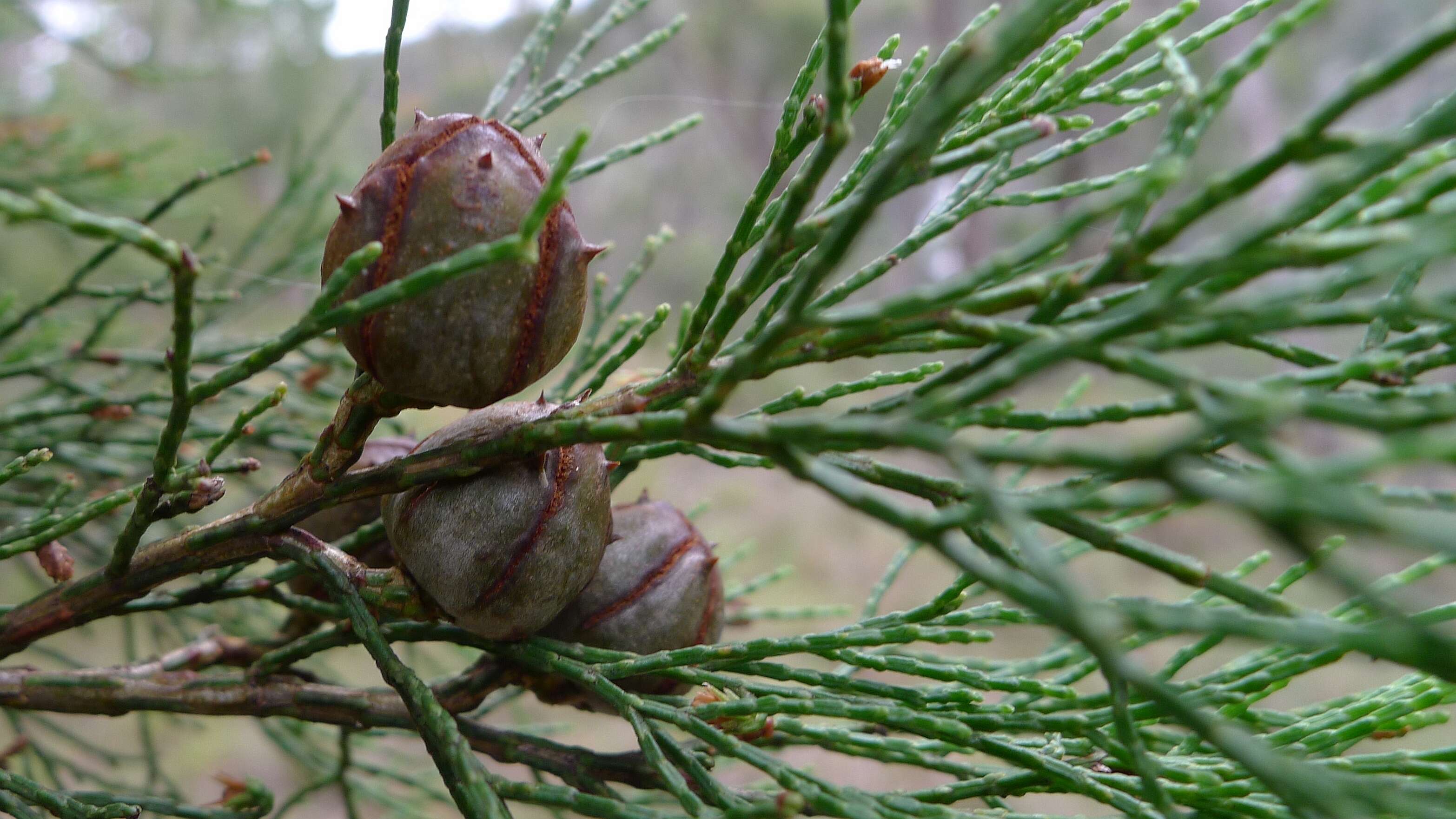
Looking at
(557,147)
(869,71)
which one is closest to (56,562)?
(869,71)

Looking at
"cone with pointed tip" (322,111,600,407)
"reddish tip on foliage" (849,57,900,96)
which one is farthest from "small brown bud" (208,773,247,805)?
"reddish tip on foliage" (849,57,900,96)

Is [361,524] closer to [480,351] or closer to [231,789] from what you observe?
[231,789]

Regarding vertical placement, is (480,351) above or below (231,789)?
above

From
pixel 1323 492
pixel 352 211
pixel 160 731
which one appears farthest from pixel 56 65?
pixel 1323 492

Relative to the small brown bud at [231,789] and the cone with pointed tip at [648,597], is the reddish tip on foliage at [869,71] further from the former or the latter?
the small brown bud at [231,789]

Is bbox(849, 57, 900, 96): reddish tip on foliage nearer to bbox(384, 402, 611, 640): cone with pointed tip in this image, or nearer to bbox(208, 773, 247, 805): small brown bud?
bbox(384, 402, 611, 640): cone with pointed tip

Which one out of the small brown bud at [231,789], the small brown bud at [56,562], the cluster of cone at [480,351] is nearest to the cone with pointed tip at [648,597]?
the cluster of cone at [480,351]
